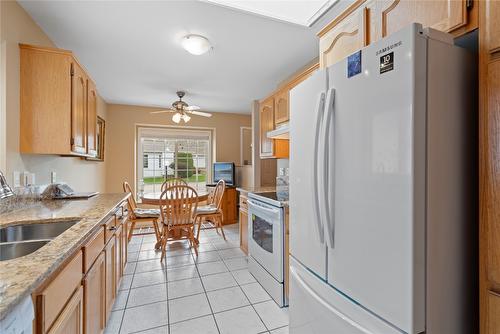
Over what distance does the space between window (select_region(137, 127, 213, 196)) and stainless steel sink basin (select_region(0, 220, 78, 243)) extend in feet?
12.6

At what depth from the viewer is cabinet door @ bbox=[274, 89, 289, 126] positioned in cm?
266

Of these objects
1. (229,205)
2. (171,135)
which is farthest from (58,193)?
(171,135)

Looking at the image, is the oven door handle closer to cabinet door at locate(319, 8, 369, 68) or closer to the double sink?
cabinet door at locate(319, 8, 369, 68)

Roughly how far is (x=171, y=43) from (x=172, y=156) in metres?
3.25

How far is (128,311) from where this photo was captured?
1.95 m

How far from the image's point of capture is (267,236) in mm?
2201

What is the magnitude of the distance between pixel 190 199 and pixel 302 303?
7.20 ft

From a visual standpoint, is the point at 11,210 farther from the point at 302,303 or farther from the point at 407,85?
the point at 407,85

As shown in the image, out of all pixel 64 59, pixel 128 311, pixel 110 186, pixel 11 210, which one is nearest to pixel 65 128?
pixel 64 59

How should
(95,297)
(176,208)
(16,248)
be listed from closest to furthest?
(16,248) < (95,297) < (176,208)

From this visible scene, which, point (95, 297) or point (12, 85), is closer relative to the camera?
point (95, 297)

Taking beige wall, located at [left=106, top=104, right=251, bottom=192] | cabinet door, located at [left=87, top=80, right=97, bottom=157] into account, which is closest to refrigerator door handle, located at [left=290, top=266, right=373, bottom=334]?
cabinet door, located at [left=87, top=80, right=97, bottom=157]

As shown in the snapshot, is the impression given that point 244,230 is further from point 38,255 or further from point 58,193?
point 38,255

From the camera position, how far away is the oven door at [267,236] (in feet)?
6.55
